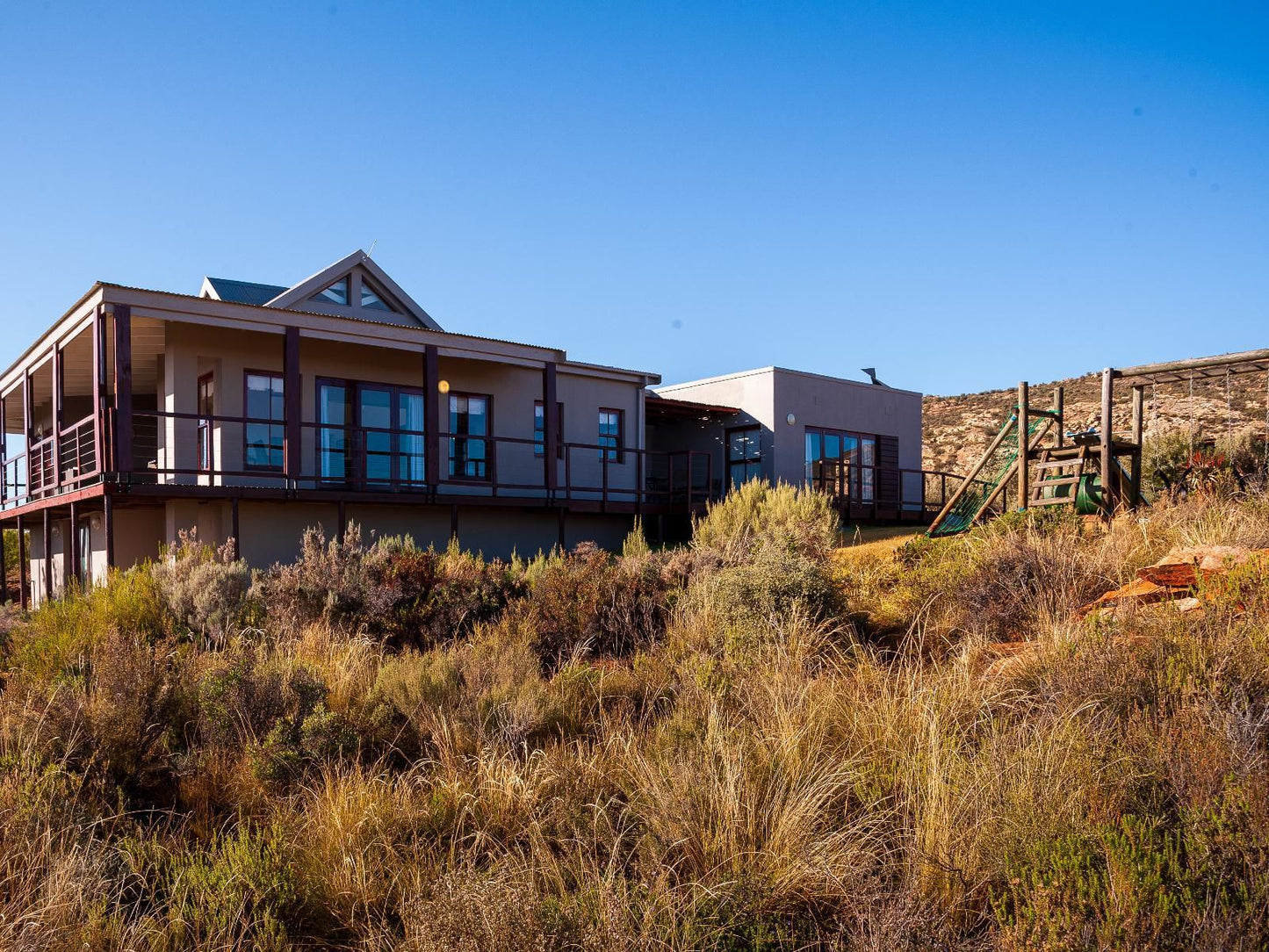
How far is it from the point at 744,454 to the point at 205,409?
36.1 ft

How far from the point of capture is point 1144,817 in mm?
3758

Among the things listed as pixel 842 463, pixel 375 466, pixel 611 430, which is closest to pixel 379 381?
pixel 375 466

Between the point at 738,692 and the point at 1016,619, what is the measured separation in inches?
119

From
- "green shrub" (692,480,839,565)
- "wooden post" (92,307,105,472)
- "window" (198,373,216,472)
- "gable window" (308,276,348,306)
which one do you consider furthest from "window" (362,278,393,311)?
"green shrub" (692,480,839,565)

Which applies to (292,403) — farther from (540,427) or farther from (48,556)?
(540,427)

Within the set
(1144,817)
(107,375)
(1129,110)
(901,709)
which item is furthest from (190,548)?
(1129,110)

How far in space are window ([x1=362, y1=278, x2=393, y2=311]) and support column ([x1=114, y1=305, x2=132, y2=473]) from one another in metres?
6.17

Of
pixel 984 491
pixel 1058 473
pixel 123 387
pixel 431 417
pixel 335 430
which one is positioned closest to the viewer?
pixel 123 387

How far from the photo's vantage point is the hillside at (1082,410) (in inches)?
1363

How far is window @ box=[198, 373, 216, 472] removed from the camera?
49.7ft

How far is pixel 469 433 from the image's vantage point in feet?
58.8

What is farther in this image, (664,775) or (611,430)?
(611,430)

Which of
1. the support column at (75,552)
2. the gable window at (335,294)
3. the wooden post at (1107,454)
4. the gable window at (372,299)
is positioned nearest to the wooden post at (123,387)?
the support column at (75,552)

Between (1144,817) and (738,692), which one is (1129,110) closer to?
(738,692)
